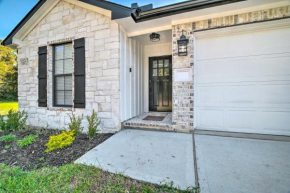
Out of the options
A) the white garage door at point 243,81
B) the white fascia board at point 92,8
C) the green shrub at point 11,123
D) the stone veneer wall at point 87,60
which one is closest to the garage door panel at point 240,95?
the white garage door at point 243,81

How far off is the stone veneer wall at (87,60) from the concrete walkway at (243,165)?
2210mm

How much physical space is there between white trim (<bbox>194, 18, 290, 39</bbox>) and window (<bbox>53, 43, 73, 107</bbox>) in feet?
12.0

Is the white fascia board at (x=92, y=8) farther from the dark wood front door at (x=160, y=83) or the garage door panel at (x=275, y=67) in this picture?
the garage door panel at (x=275, y=67)

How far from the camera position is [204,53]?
10.3 ft

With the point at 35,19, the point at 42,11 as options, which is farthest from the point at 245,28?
the point at 35,19

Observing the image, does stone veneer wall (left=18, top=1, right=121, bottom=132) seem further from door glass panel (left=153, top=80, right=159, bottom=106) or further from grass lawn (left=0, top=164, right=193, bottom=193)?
door glass panel (left=153, top=80, right=159, bottom=106)

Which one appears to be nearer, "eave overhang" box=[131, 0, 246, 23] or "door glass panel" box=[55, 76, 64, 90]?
"eave overhang" box=[131, 0, 246, 23]

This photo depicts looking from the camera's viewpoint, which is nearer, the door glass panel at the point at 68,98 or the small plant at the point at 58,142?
the small plant at the point at 58,142

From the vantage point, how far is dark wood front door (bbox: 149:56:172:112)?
186 inches

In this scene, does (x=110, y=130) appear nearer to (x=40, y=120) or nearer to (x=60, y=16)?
(x=40, y=120)

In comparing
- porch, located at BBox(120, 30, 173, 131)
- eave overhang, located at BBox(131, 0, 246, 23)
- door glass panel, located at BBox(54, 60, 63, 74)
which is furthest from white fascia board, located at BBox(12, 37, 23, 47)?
eave overhang, located at BBox(131, 0, 246, 23)

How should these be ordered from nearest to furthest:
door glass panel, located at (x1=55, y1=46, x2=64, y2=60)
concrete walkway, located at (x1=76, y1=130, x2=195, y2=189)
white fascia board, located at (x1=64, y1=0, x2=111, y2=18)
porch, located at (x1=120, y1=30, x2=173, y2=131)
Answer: concrete walkway, located at (x1=76, y1=130, x2=195, y2=189), white fascia board, located at (x1=64, y1=0, x2=111, y2=18), porch, located at (x1=120, y1=30, x2=173, y2=131), door glass panel, located at (x1=55, y1=46, x2=64, y2=60)

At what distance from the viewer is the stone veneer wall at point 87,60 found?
334 centimetres

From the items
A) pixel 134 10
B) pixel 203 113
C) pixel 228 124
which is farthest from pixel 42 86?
pixel 228 124
